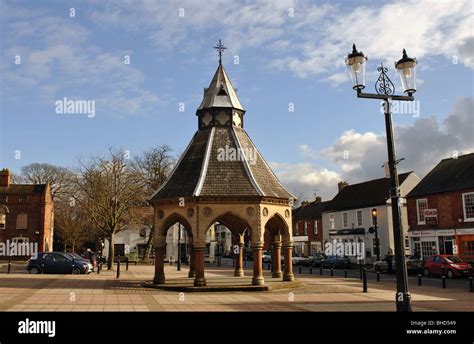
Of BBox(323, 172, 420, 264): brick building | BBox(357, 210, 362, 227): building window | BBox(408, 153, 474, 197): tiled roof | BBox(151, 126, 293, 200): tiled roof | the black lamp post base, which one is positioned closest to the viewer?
the black lamp post base

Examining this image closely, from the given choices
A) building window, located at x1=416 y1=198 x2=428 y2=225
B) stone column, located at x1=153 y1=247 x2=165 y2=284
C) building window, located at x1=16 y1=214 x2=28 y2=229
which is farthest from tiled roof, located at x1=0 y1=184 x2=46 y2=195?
building window, located at x1=416 y1=198 x2=428 y2=225

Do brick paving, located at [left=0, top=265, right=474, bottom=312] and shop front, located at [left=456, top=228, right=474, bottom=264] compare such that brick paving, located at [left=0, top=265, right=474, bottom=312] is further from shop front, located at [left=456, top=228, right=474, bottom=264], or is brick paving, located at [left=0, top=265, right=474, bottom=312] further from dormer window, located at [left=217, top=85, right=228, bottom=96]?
shop front, located at [left=456, top=228, right=474, bottom=264]

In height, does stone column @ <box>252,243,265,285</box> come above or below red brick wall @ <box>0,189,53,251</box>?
below

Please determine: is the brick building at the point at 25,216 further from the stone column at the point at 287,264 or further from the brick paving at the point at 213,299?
the stone column at the point at 287,264

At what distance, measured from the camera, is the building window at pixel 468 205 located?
118ft

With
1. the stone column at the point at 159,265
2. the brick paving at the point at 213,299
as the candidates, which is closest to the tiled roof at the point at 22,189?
the brick paving at the point at 213,299

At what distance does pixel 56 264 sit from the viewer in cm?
3231

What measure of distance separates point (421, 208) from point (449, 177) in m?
3.88

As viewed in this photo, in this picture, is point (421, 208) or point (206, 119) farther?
point (421, 208)

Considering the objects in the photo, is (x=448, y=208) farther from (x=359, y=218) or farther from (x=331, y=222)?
(x=331, y=222)

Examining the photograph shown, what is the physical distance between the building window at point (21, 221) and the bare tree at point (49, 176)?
2045 cm

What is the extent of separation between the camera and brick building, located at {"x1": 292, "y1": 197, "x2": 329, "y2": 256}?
6294cm

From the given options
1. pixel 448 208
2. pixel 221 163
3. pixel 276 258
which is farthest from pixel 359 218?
pixel 221 163
